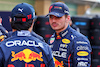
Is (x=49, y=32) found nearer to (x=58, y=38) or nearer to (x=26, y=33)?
(x=58, y=38)

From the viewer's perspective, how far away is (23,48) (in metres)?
1.73

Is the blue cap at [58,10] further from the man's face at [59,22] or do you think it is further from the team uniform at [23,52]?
the team uniform at [23,52]

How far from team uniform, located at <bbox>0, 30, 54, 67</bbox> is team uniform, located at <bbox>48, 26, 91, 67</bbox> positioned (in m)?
0.69

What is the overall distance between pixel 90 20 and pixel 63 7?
3.97 meters

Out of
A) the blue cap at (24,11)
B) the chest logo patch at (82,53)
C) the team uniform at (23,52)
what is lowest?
the chest logo patch at (82,53)

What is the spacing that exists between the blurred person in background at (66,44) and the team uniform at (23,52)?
0.70 m

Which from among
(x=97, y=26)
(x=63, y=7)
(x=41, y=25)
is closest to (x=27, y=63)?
(x=63, y=7)

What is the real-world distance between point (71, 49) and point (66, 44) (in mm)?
125

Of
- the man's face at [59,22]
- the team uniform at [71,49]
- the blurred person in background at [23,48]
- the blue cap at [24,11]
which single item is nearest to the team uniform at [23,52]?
the blurred person in background at [23,48]

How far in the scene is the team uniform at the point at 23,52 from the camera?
1.68 meters

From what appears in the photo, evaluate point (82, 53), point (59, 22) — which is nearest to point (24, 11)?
point (59, 22)

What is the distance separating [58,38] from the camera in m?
2.75

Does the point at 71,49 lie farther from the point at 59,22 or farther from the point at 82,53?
the point at 59,22

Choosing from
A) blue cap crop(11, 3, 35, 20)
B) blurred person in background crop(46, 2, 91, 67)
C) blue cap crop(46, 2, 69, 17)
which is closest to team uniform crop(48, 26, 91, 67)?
blurred person in background crop(46, 2, 91, 67)
